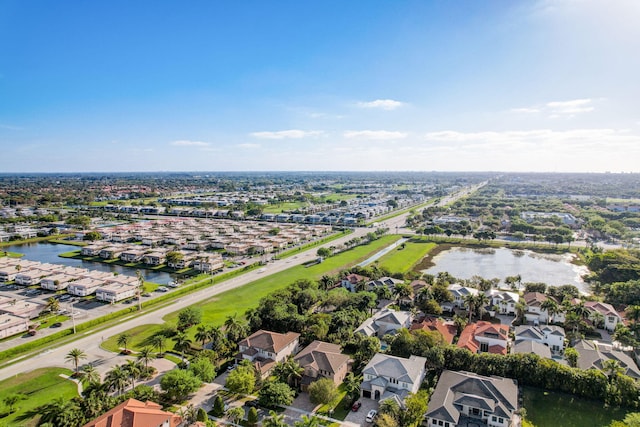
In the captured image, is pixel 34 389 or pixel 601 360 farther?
pixel 601 360

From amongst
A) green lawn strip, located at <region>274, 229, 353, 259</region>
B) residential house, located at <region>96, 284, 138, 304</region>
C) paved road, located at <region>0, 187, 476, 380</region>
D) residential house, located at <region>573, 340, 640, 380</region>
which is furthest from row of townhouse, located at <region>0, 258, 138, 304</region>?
residential house, located at <region>573, 340, 640, 380</region>

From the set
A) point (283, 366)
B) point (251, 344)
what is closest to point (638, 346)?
point (283, 366)

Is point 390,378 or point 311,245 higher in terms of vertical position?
point 390,378

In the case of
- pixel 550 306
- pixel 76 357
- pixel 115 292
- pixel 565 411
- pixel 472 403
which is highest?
pixel 550 306

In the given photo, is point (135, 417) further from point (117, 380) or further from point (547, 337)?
point (547, 337)

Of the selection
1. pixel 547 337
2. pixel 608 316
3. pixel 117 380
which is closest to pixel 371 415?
pixel 117 380

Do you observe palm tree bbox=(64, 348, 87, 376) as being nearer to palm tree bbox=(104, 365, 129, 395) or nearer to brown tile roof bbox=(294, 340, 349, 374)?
palm tree bbox=(104, 365, 129, 395)

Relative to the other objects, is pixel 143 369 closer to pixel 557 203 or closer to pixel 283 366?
pixel 283 366
